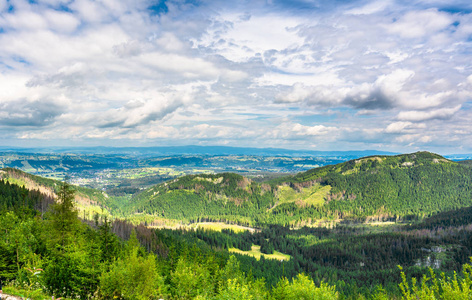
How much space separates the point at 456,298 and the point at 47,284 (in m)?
61.0

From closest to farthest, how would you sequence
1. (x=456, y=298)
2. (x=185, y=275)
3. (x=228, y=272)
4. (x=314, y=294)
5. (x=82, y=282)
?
(x=456, y=298)
(x=82, y=282)
(x=314, y=294)
(x=185, y=275)
(x=228, y=272)

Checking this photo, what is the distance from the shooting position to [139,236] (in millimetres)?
186375

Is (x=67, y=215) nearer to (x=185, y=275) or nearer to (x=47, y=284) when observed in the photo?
(x=47, y=284)

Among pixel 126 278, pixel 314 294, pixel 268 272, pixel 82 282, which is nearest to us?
pixel 82 282

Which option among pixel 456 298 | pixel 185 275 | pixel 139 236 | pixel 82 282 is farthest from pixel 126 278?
pixel 139 236

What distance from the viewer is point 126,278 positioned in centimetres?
5184

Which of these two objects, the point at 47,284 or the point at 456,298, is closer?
the point at 456,298

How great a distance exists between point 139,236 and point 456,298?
617 feet

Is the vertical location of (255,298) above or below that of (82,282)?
below

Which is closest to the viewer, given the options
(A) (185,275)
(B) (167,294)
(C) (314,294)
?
(C) (314,294)

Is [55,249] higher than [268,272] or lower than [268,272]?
higher

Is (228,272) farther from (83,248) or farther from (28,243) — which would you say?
(28,243)

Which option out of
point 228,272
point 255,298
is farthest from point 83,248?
point 228,272

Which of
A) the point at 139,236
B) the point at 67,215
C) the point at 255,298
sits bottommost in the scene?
the point at 139,236
